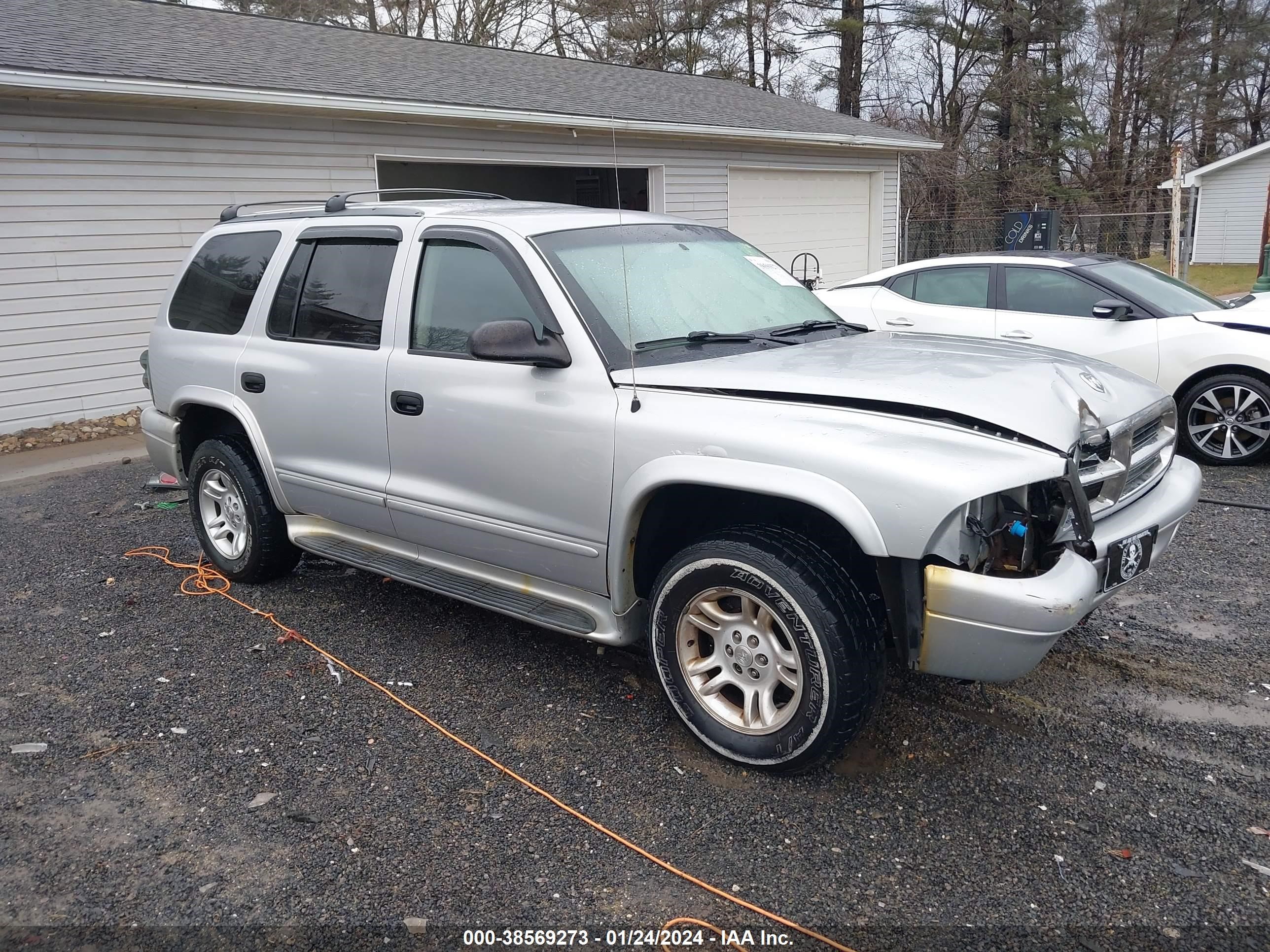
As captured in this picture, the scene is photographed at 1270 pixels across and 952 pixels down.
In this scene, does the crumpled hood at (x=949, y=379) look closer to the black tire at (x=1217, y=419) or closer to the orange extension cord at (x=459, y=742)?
the orange extension cord at (x=459, y=742)

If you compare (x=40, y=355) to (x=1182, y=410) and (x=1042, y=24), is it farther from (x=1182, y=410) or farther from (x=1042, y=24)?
(x=1042, y=24)

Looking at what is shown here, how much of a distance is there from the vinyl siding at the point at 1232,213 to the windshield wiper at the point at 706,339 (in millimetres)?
32904

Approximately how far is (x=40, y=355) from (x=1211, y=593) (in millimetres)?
9892

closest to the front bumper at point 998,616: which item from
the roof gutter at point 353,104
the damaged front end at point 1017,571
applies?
the damaged front end at point 1017,571

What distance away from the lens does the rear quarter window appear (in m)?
4.96

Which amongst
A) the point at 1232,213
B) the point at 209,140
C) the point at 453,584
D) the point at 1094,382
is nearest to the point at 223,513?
the point at 453,584

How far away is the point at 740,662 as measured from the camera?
10.9 feet

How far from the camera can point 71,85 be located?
8.77 meters

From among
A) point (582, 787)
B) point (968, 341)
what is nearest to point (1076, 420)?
point (968, 341)

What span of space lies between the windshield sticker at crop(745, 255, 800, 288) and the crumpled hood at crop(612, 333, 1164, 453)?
68 centimetres

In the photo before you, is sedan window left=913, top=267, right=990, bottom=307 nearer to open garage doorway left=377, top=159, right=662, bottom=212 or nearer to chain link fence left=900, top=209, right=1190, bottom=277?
open garage doorway left=377, top=159, right=662, bottom=212

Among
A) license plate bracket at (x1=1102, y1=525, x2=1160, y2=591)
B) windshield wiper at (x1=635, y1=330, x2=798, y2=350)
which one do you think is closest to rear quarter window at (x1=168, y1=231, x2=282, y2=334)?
windshield wiper at (x1=635, y1=330, x2=798, y2=350)

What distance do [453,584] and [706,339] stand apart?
1493 millimetres

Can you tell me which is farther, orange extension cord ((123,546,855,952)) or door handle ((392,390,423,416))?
door handle ((392,390,423,416))
